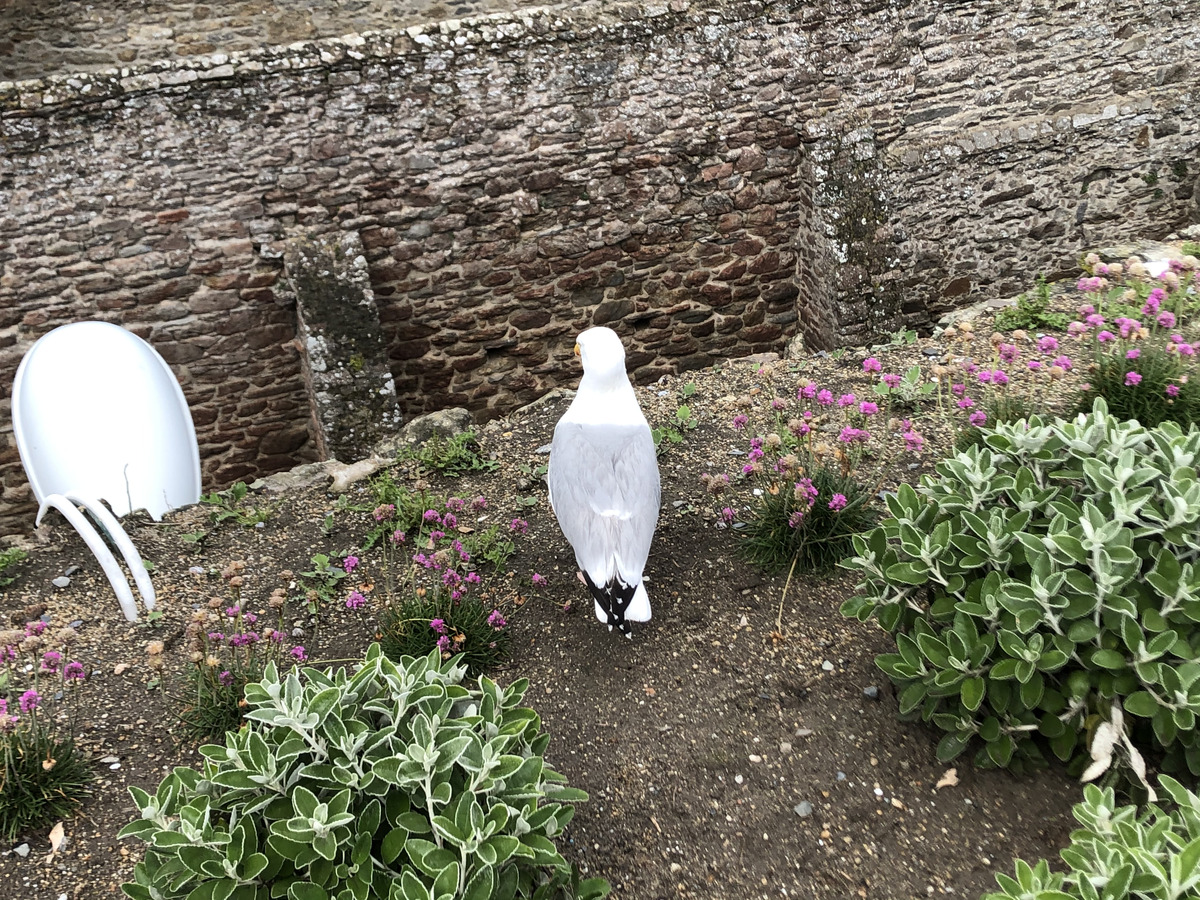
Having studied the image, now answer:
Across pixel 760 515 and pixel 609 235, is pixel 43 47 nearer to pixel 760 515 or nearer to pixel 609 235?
pixel 609 235

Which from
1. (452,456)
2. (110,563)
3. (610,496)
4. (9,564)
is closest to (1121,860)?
(610,496)

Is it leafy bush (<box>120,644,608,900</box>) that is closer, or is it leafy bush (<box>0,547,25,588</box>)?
leafy bush (<box>120,644,608,900</box>)

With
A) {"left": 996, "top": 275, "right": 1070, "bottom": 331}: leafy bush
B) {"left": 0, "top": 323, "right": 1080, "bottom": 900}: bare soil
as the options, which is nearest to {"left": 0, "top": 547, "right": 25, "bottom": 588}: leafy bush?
{"left": 0, "top": 323, "right": 1080, "bottom": 900}: bare soil

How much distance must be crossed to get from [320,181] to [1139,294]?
4813 mm

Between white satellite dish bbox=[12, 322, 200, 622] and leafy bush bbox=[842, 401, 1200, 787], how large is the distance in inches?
152

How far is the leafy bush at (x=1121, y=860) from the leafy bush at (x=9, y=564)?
13.7ft

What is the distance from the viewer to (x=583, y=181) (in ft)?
20.5

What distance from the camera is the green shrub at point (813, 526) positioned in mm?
3465

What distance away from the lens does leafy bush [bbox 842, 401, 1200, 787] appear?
7.71 feet

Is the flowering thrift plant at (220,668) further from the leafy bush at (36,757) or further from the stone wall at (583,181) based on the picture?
the stone wall at (583,181)

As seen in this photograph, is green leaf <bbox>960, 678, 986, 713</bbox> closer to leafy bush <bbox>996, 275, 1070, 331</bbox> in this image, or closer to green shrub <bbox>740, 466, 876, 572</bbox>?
green shrub <bbox>740, 466, 876, 572</bbox>

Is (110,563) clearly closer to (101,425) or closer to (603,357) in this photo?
(101,425)

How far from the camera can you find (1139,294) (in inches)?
183

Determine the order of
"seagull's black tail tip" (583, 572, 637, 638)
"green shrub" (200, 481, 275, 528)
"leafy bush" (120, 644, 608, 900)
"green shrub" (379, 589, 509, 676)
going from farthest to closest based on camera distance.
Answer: "green shrub" (200, 481, 275, 528) → "green shrub" (379, 589, 509, 676) → "seagull's black tail tip" (583, 572, 637, 638) → "leafy bush" (120, 644, 608, 900)
